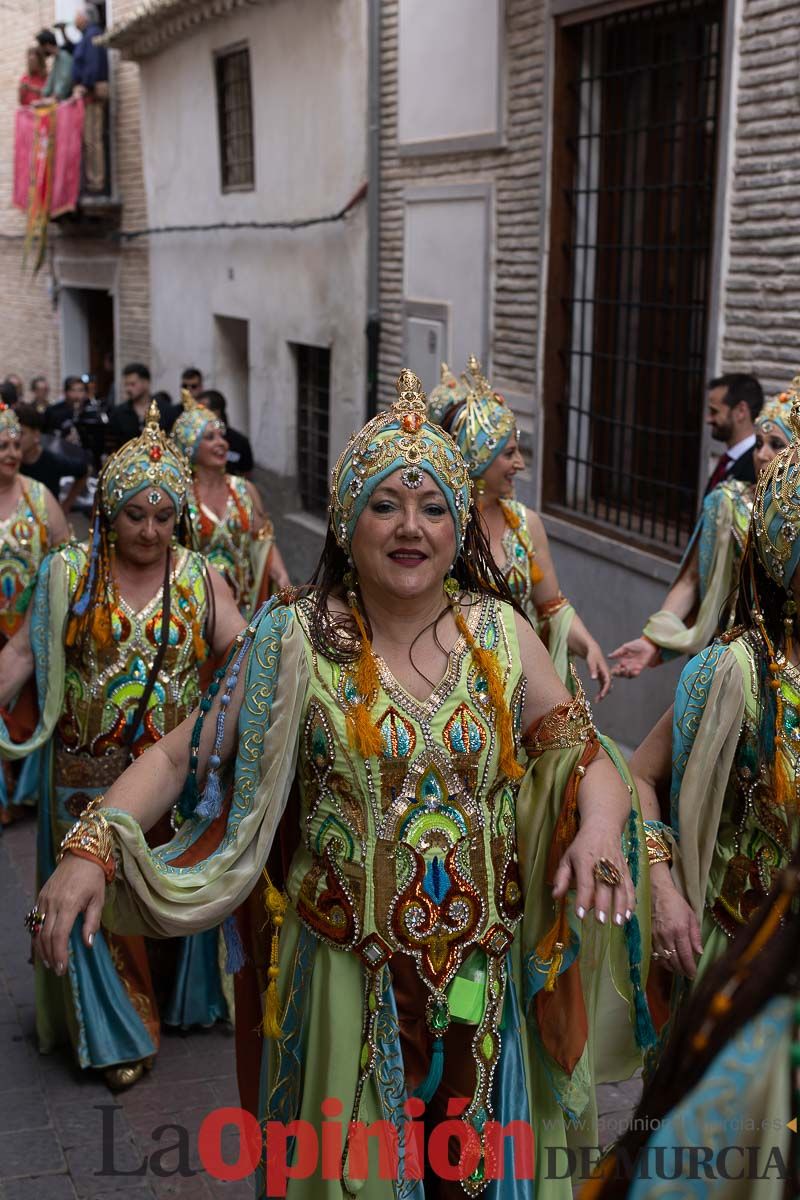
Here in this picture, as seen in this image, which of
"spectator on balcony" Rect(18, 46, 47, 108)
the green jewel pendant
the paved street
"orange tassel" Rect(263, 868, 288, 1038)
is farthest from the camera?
"spectator on balcony" Rect(18, 46, 47, 108)

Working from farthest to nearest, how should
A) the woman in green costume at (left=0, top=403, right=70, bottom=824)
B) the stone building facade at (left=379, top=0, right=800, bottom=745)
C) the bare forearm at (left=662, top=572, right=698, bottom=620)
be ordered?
the stone building facade at (left=379, top=0, right=800, bottom=745) < the woman in green costume at (left=0, top=403, right=70, bottom=824) < the bare forearm at (left=662, top=572, right=698, bottom=620)

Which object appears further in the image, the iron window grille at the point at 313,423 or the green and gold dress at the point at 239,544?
the iron window grille at the point at 313,423

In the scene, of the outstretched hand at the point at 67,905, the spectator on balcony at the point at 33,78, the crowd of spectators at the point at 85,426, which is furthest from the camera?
the spectator on balcony at the point at 33,78

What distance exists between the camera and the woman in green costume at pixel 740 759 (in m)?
3.37

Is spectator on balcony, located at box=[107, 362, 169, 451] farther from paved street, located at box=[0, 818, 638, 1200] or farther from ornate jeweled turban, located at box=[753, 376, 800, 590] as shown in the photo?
ornate jeweled turban, located at box=[753, 376, 800, 590]

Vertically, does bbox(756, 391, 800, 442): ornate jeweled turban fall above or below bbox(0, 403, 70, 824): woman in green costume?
above

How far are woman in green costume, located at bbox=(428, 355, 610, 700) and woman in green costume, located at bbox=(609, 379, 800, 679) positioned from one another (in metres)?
0.22

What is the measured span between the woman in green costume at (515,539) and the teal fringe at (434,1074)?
279 centimetres

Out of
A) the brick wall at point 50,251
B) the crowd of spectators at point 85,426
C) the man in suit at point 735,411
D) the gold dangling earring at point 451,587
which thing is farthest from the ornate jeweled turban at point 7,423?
the brick wall at point 50,251

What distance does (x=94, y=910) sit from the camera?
117 inches

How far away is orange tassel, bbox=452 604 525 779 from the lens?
3.32 metres

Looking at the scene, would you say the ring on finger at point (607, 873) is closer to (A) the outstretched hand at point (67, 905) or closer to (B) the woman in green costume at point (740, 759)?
(B) the woman in green costume at point (740, 759)

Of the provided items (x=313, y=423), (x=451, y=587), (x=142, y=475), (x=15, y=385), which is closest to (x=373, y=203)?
(x=313, y=423)

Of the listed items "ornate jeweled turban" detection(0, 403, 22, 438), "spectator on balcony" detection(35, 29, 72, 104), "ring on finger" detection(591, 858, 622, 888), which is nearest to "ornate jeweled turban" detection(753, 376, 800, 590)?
"ring on finger" detection(591, 858, 622, 888)
